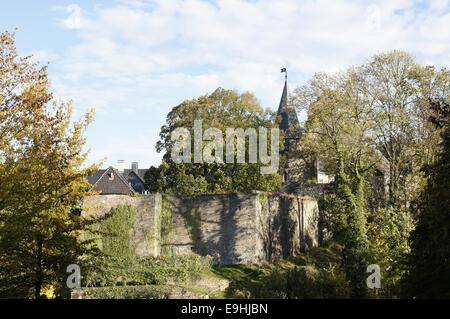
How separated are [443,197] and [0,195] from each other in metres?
11.7

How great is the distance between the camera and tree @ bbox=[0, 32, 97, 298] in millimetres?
13828

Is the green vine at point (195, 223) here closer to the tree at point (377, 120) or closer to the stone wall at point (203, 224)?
the stone wall at point (203, 224)

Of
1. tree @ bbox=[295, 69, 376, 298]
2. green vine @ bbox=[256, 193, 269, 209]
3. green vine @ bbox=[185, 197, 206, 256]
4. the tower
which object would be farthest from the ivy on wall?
the tower

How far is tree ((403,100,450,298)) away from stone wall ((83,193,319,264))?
42.9ft

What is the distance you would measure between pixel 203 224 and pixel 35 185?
46.8 ft

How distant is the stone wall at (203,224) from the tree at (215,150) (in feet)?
14.0

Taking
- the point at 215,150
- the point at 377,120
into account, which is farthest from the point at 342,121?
the point at 215,150

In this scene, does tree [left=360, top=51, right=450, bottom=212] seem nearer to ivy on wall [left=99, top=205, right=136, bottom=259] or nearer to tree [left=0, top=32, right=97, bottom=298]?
ivy on wall [left=99, top=205, right=136, bottom=259]

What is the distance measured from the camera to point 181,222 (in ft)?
90.5

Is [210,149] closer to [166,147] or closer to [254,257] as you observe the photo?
[166,147]

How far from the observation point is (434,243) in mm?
13258

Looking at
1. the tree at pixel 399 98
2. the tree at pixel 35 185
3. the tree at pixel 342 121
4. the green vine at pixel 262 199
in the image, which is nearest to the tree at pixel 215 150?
the green vine at pixel 262 199
